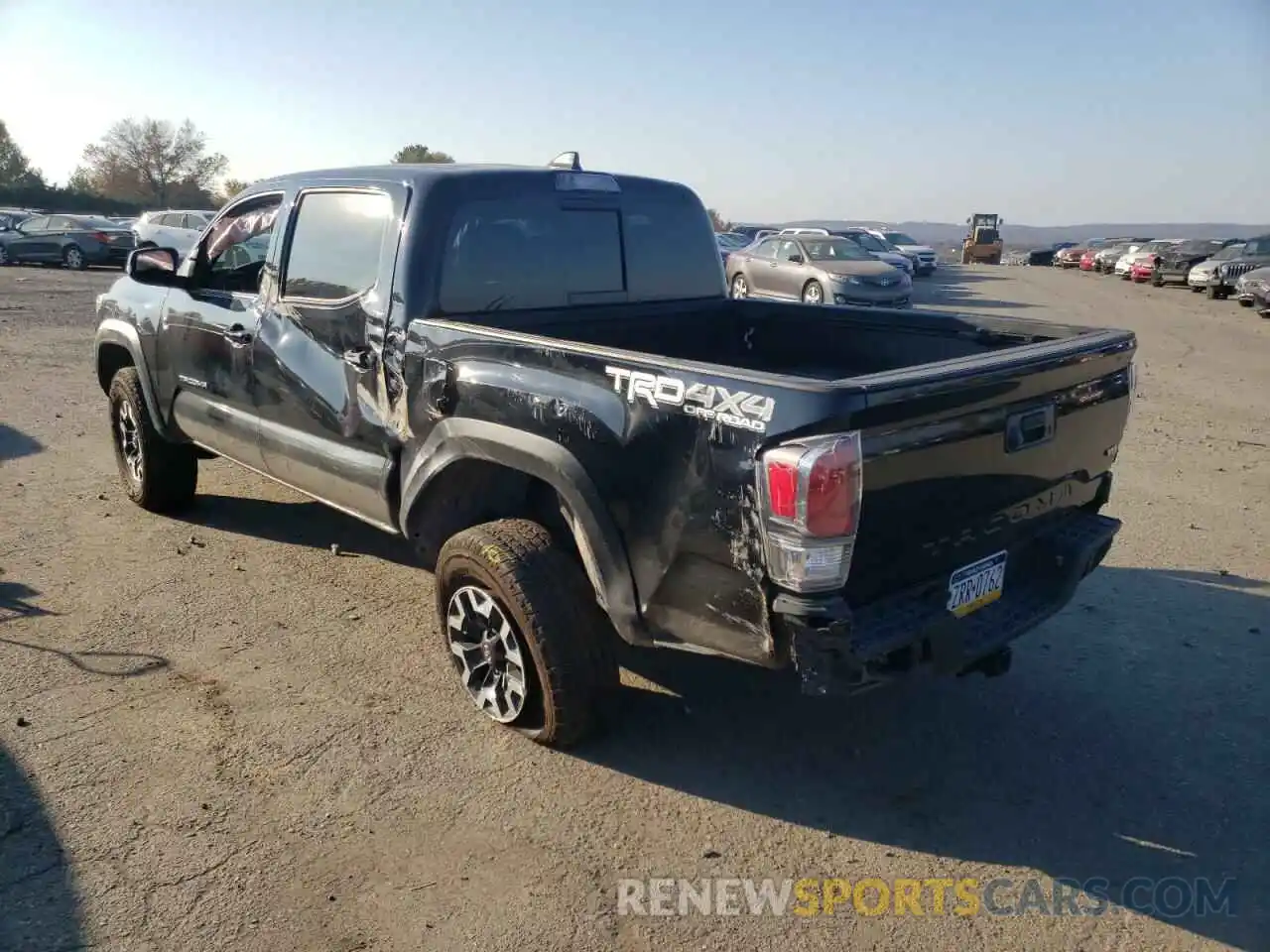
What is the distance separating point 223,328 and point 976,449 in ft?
12.2

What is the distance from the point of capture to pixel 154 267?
5227 mm

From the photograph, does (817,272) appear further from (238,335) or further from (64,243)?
(64,243)

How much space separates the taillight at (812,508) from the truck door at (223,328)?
3036 mm

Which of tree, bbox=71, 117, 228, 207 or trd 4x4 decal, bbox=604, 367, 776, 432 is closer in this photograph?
trd 4x4 decal, bbox=604, 367, 776, 432

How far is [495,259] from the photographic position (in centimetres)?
406

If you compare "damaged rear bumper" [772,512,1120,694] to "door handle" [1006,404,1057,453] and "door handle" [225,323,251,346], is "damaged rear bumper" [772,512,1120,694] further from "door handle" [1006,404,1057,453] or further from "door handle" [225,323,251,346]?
"door handle" [225,323,251,346]

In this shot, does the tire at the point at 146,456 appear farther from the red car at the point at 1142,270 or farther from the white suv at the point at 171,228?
the red car at the point at 1142,270

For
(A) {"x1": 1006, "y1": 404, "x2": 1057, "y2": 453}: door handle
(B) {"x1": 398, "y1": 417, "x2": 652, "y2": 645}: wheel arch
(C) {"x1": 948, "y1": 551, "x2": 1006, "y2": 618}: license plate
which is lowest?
(C) {"x1": 948, "y1": 551, "x2": 1006, "y2": 618}: license plate

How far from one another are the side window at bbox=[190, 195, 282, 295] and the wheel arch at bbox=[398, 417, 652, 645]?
1.72 meters

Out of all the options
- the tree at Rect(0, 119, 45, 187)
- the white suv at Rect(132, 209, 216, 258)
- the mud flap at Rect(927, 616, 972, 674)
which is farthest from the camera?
the tree at Rect(0, 119, 45, 187)

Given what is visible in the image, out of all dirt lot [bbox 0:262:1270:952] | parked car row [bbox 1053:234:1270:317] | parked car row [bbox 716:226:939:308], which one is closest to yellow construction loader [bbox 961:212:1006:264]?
parked car row [bbox 1053:234:1270:317]

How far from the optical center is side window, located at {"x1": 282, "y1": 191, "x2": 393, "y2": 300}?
404 centimetres

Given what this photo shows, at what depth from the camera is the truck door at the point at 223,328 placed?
15.7 feet

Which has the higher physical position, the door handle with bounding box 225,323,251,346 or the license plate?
the door handle with bounding box 225,323,251,346
